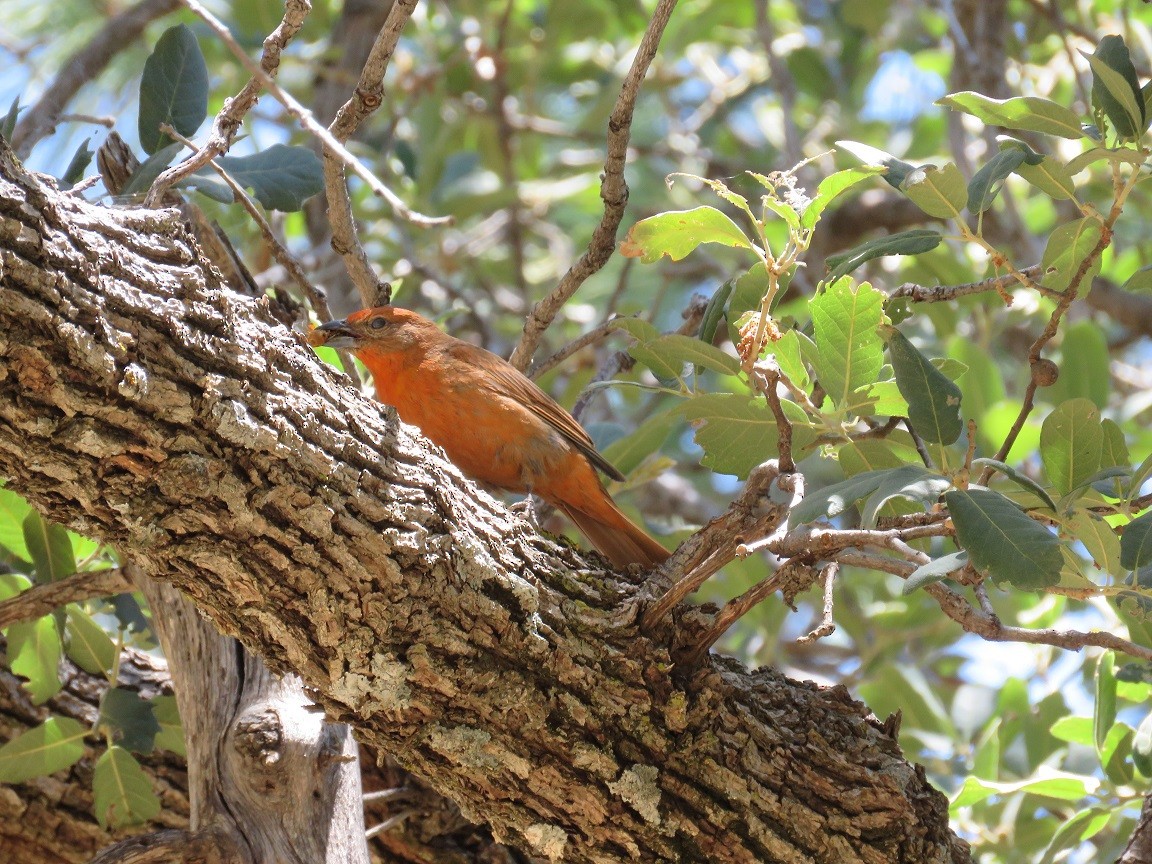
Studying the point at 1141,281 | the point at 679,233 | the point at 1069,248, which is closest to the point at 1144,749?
the point at 1141,281

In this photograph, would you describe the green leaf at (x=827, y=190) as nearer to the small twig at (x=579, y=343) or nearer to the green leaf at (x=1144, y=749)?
the small twig at (x=579, y=343)

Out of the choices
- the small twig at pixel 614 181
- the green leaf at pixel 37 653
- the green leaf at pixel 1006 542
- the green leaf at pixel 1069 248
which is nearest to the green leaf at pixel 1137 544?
the green leaf at pixel 1006 542

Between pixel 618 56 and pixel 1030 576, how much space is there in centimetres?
686

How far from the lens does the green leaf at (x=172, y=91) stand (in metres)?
A: 3.50

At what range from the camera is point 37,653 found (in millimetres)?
3471

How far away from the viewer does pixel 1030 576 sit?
2.19 metres

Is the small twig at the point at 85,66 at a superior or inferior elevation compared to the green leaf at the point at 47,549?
superior

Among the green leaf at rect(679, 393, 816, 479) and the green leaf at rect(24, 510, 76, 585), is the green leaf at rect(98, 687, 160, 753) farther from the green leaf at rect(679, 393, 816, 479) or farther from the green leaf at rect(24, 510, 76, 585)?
the green leaf at rect(679, 393, 816, 479)

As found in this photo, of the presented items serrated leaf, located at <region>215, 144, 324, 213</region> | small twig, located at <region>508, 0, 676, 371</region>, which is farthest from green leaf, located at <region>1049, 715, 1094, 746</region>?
serrated leaf, located at <region>215, 144, 324, 213</region>

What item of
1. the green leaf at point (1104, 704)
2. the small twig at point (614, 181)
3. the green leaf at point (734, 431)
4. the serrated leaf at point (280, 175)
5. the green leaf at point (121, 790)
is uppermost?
the serrated leaf at point (280, 175)

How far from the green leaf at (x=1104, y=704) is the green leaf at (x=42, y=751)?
10.1 feet

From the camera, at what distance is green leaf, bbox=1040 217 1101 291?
2775mm

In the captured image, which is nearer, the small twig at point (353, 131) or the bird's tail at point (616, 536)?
the small twig at point (353, 131)

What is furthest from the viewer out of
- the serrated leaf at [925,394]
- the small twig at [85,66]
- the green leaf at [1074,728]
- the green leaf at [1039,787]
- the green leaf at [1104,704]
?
the small twig at [85,66]
